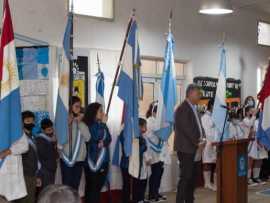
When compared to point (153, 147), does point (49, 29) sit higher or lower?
higher

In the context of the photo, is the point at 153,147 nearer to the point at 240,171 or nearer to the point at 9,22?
the point at 240,171

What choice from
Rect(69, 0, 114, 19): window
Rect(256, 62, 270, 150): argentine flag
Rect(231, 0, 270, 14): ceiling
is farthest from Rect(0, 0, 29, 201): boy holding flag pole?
Rect(231, 0, 270, 14): ceiling

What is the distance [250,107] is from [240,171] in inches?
111

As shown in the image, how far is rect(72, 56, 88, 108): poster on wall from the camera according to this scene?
6.02 metres

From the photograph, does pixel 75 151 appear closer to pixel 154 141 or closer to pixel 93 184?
pixel 93 184

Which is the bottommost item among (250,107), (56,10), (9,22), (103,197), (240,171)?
(103,197)

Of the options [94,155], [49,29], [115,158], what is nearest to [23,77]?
[49,29]

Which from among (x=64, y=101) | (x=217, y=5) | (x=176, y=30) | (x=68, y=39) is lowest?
(x=64, y=101)

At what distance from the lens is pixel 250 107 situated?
27.5 feet

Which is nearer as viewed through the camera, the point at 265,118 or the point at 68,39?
the point at 68,39

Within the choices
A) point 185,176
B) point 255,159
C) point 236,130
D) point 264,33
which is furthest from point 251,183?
point 264,33

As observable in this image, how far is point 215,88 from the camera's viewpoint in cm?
865

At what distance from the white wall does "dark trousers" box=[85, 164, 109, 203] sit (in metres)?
1.59

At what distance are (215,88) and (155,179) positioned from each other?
257 cm
